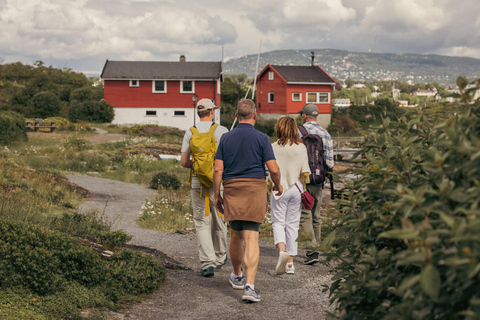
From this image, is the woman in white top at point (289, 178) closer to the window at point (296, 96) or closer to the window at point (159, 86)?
the window at point (159, 86)

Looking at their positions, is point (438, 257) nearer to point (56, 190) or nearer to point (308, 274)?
point (308, 274)

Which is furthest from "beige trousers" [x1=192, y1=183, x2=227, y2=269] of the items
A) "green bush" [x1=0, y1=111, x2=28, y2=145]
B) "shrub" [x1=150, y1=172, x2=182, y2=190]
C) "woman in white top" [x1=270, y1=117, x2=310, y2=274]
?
"green bush" [x1=0, y1=111, x2=28, y2=145]

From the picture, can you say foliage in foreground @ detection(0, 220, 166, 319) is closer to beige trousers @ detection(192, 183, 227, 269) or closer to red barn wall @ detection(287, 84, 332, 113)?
beige trousers @ detection(192, 183, 227, 269)

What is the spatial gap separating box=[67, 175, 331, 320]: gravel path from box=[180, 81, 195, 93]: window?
38.7 metres

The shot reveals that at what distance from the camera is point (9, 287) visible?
4.56 m

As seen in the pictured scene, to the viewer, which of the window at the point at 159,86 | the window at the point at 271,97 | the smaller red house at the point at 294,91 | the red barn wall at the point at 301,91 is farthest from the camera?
the window at the point at 271,97

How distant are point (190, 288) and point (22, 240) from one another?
1.91m

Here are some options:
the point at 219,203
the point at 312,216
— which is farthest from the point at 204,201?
the point at 312,216

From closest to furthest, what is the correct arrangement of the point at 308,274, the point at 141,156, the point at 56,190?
the point at 308,274, the point at 56,190, the point at 141,156

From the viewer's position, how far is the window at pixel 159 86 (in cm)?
4631

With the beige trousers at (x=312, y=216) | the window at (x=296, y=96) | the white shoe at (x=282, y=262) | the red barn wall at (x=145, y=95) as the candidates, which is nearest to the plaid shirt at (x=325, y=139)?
the beige trousers at (x=312, y=216)

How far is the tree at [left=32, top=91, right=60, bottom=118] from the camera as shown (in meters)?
41.2

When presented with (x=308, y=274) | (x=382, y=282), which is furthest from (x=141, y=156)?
(x=382, y=282)

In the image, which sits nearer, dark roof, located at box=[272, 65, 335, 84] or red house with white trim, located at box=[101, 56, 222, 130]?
red house with white trim, located at box=[101, 56, 222, 130]
